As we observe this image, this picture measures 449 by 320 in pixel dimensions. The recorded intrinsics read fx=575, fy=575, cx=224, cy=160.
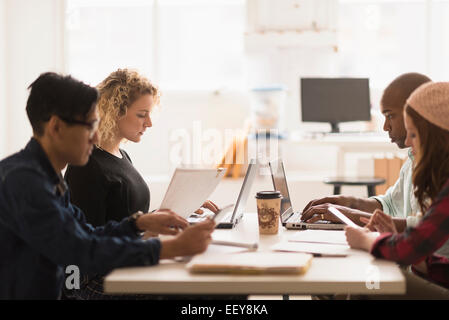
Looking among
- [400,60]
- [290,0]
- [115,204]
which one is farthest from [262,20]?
[115,204]

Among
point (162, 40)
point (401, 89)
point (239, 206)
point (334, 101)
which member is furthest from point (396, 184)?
point (162, 40)

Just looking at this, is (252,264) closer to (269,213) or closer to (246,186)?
(269,213)

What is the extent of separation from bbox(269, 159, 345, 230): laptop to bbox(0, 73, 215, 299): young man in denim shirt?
1.74 feet

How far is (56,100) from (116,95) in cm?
70

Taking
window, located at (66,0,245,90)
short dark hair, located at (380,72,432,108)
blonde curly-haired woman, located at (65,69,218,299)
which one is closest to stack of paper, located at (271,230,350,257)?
blonde curly-haired woman, located at (65,69,218,299)

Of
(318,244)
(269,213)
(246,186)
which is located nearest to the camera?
(318,244)

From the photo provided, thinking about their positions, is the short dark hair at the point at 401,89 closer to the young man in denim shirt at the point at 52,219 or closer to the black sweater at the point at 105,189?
the black sweater at the point at 105,189

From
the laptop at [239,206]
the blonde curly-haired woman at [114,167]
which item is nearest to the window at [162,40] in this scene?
the blonde curly-haired woman at [114,167]

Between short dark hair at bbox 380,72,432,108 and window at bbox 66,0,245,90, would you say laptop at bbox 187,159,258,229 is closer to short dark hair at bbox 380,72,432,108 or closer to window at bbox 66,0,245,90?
short dark hair at bbox 380,72,432,108

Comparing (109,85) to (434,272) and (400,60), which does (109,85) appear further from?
(400,60)

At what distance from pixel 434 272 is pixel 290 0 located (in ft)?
12.7

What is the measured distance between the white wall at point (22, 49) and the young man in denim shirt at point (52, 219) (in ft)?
13.1

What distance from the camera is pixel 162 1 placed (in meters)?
5.29

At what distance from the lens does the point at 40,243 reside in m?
1.31
